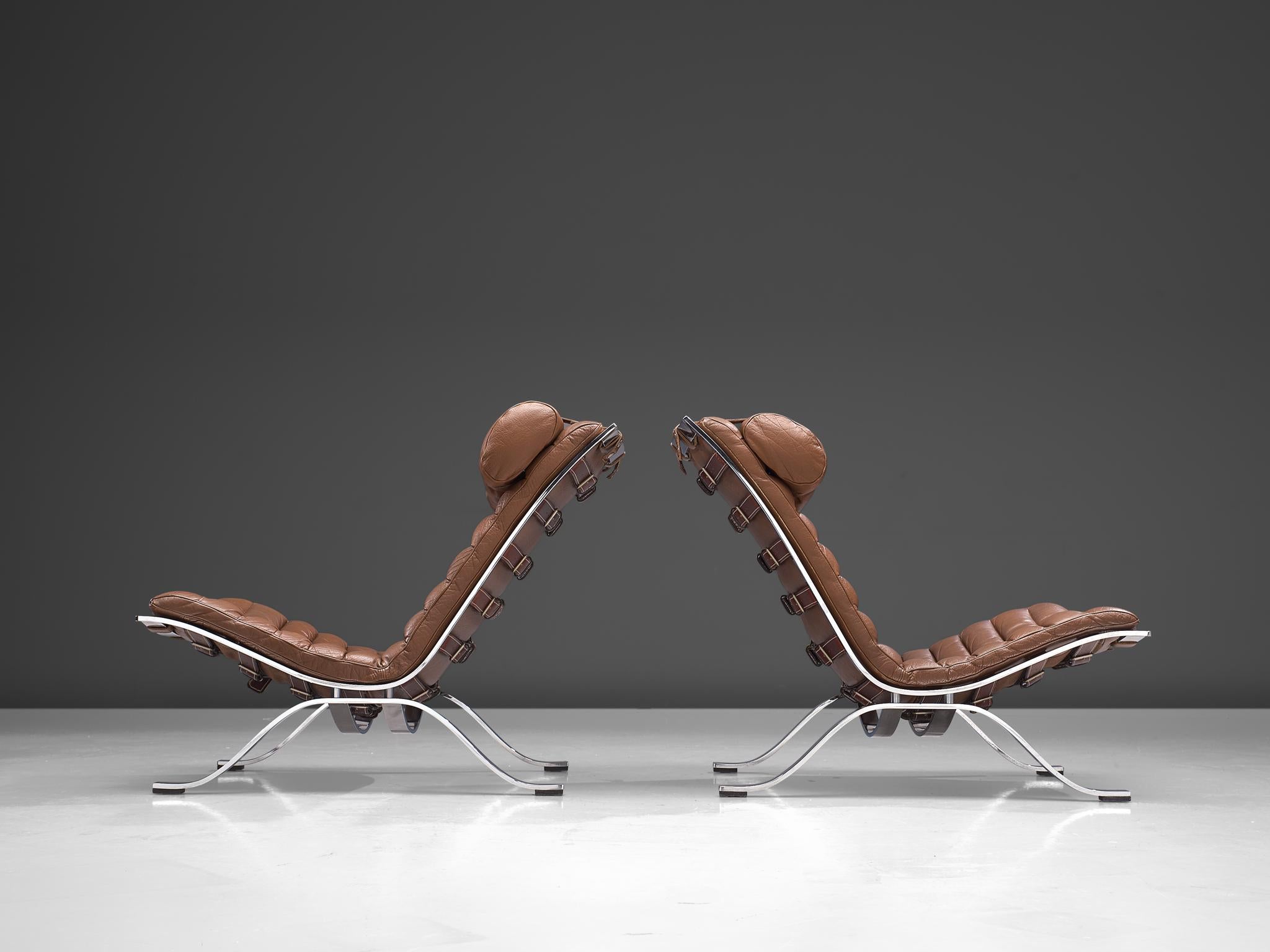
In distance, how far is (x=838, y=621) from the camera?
3.73 m

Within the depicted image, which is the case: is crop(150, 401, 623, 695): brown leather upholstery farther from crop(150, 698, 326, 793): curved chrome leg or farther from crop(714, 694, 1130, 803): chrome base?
crop(714, 694, 1130, 803): chrome base

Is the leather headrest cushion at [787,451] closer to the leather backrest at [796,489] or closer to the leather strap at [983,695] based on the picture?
the leather backrest at [796,489]

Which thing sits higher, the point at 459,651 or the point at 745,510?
the point at 745,510

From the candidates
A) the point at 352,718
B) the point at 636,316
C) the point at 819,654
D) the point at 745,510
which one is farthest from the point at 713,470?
the point at 636,316

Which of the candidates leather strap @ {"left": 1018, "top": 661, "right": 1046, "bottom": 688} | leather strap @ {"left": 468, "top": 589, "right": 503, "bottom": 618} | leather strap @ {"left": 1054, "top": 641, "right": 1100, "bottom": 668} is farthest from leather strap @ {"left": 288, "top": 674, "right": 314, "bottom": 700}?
leather strap @ {"left": 1054, "top": 641, "right": 1100, "bottom": 668}

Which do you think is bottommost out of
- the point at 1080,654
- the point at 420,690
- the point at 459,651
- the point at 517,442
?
the point at 1080,654

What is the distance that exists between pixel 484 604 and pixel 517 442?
0.50 metres

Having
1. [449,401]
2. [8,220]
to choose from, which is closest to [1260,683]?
[449,401]

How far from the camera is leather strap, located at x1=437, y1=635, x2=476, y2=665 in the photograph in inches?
148

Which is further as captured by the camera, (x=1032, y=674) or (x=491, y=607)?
(x=491, y=607)

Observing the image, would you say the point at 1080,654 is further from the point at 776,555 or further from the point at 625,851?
the point at 625,851

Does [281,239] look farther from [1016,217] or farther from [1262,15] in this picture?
[1262,15]

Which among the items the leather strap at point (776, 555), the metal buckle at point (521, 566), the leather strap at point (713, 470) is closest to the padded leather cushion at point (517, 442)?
the metal buckle at point (521, 566)

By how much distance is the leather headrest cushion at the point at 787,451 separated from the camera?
3750mm
